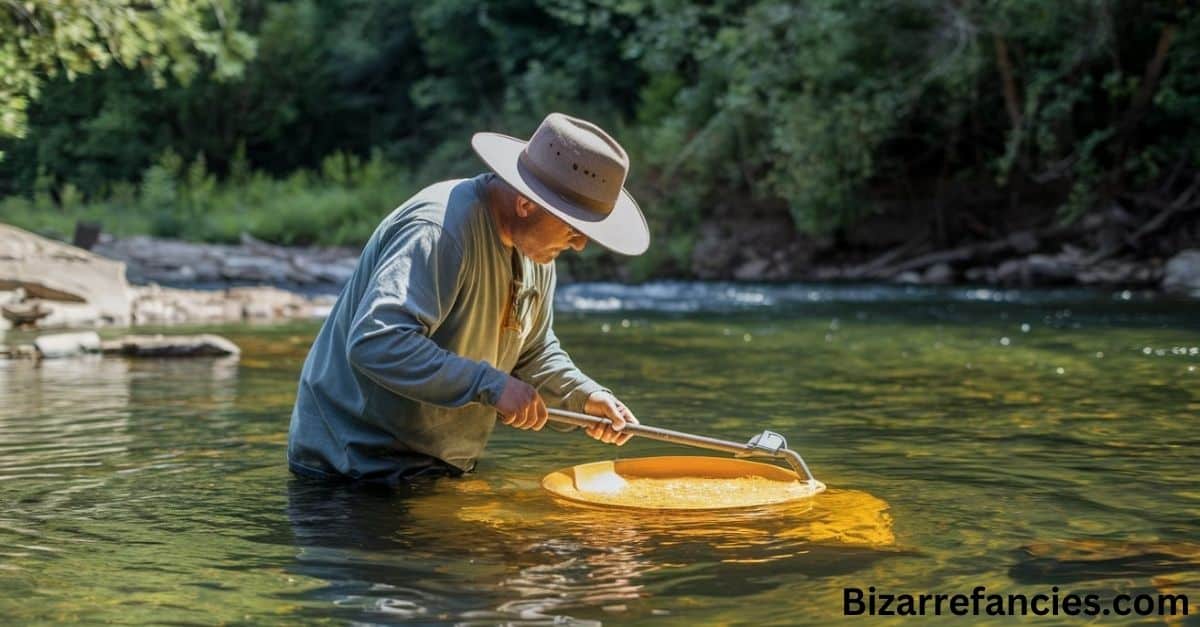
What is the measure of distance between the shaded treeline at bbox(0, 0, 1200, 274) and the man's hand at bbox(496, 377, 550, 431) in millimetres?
10985

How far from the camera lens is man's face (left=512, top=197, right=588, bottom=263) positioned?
14.9ft

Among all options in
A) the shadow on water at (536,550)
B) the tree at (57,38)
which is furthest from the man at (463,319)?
A: the tree at (57,38)

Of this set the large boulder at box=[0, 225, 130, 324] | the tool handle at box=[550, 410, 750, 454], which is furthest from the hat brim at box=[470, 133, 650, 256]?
the large boulder at box=[0, 225, 130, 324]

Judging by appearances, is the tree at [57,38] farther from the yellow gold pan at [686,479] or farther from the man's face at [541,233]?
the man's face at [541,233]

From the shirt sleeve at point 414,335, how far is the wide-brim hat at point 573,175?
1.01ft

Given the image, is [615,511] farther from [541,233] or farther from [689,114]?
[689,114]

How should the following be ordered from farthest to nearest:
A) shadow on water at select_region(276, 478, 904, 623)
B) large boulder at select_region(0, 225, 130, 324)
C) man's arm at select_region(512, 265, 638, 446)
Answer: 1. large boulder at select_region(0, 225, 130, 324)
2. man's arm at select_region(512, 265, 638, 446)
3. shadow on water at select_region(276, 478, 904, 623)

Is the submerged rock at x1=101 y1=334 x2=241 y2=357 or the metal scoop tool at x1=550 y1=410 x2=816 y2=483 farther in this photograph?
the submerged rock at x1=101 y1=334 x2=241 y2=357

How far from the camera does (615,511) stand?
472 cm

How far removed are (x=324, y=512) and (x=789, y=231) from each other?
20.1 metres

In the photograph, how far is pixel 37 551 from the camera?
4.09m

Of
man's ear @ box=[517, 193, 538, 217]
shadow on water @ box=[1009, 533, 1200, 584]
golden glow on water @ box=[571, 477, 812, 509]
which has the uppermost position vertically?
man's ear @ box=[517, 193, 538, 217]

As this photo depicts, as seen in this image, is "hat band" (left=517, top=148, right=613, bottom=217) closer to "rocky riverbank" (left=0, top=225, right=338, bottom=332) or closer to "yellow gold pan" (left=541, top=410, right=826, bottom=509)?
"yellow gold pan" (left=541, top=410, right=826, bottom=509)

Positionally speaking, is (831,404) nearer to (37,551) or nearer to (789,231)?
(37,551)
